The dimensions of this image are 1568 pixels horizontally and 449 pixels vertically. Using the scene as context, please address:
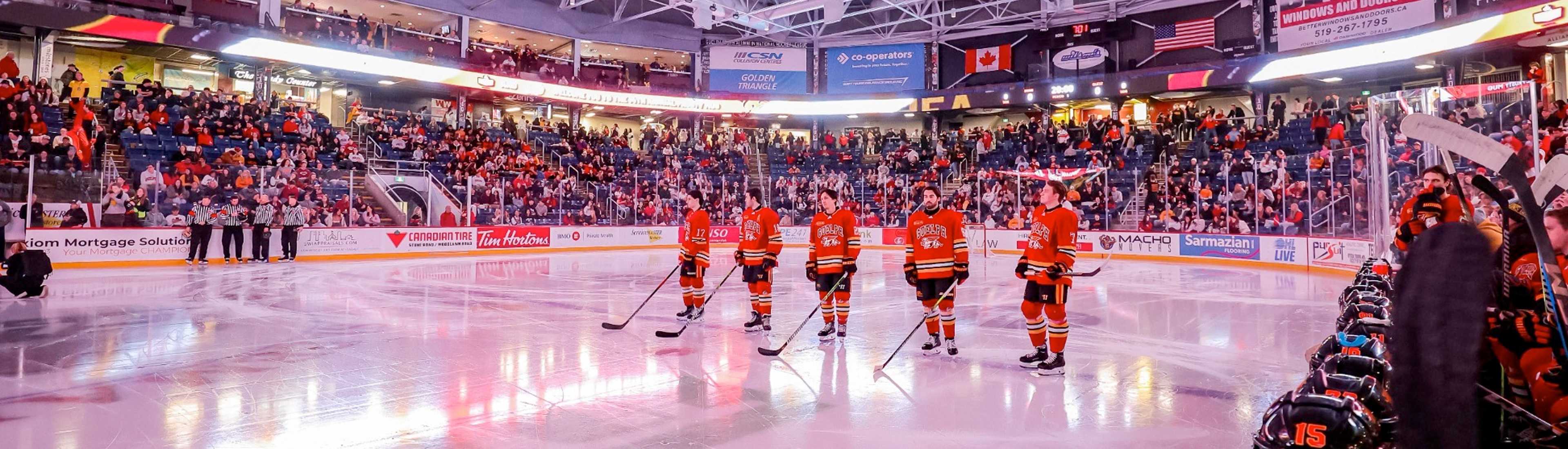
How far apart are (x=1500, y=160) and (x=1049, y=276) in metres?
5.14

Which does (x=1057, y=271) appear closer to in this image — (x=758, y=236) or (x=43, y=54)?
(x=758, y=236)

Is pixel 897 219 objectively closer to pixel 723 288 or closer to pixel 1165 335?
pixel 723 288

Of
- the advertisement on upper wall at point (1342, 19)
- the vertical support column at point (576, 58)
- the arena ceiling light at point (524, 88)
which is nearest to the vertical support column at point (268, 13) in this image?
the arena ceiling light at point (524, 88)

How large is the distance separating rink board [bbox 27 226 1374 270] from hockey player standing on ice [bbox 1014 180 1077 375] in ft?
20.0

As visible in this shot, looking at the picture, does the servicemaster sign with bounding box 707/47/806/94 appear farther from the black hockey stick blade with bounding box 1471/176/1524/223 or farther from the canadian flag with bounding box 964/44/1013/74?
the black hockey stick blade with bounding box 1471/176/1524/223

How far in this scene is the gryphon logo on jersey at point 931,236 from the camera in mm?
7473

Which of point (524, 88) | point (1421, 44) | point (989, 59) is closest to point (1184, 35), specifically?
point (989, 59)

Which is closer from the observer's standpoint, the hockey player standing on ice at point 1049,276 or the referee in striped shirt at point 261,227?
the hockey player standing on ice at point 1049,276

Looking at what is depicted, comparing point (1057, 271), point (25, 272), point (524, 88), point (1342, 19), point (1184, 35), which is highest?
point (1184, 35)

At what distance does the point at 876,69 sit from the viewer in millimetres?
36625

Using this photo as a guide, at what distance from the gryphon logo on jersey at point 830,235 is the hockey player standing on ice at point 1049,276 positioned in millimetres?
1910

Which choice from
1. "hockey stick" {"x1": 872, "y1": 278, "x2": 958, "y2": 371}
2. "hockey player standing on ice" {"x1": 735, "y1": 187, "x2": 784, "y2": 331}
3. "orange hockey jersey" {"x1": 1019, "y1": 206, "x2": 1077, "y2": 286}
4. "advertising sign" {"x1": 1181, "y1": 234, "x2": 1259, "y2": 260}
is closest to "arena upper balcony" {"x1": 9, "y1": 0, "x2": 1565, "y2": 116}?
"advertising sign" {"x1": 1181, "y1": 234, "x2": 1259, "y2": 260}

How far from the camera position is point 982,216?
2577cm

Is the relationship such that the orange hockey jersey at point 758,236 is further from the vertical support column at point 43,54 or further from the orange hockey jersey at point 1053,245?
the vertical support column at point 43,54
